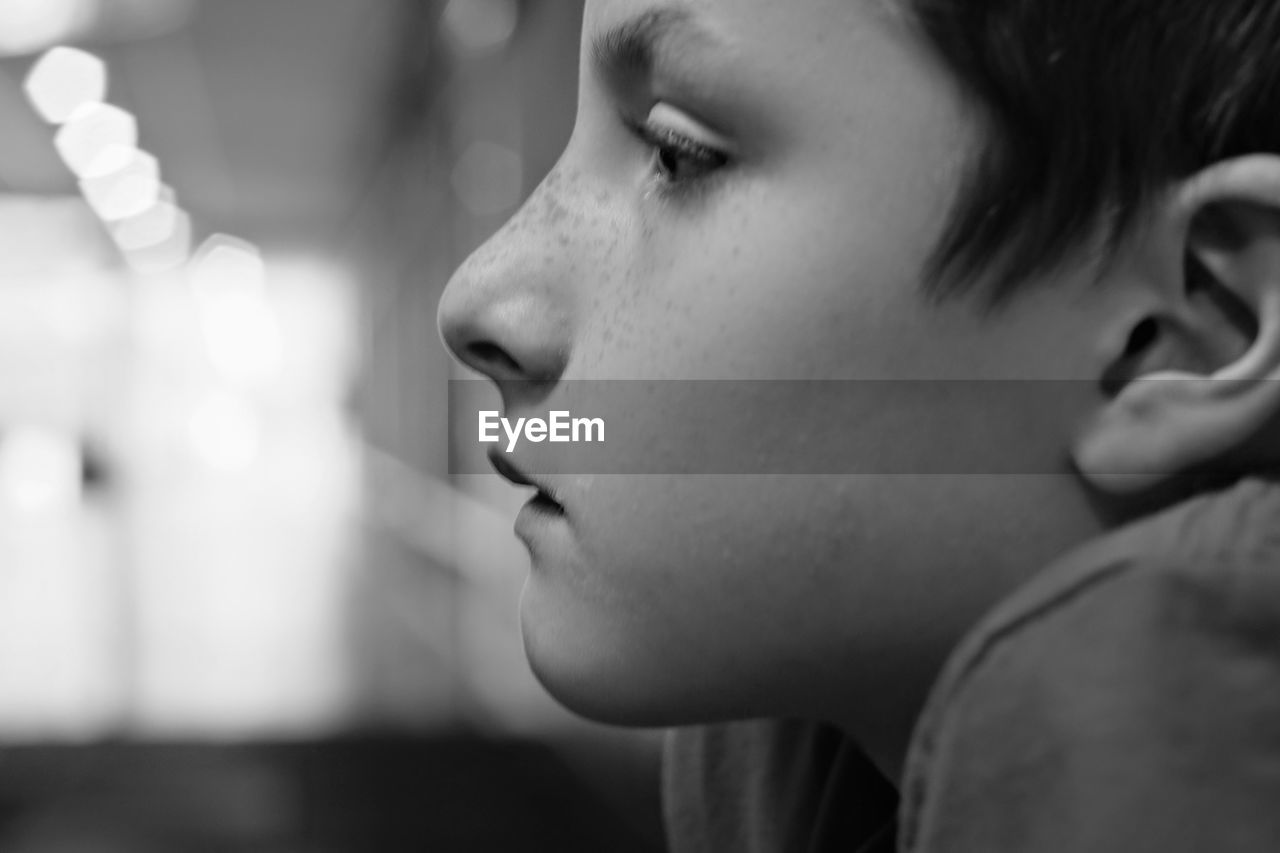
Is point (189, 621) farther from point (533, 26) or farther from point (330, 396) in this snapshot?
point (330, 396)

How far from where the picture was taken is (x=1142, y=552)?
0.32m

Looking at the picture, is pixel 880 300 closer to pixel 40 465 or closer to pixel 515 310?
pixel 515 310

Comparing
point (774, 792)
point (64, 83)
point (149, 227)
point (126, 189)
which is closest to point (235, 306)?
point (149, 227)

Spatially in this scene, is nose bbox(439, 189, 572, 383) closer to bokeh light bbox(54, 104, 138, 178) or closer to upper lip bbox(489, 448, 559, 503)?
upper lip bbox(489, 448, 559, 503)

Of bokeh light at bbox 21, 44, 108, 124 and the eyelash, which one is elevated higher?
the eyelash

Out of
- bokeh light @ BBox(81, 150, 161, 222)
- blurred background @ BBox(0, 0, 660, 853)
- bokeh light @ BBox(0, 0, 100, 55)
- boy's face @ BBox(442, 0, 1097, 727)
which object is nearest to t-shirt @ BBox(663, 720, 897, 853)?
boy's face @ BBox(442, 0, 1097, 727)

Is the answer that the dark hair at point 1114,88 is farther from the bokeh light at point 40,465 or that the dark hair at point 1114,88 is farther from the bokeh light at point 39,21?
the bokeh light at point 40,465

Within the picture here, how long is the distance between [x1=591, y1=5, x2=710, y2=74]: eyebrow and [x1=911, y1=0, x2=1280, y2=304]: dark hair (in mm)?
81

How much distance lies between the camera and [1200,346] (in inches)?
15.2

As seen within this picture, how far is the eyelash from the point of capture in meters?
0.42

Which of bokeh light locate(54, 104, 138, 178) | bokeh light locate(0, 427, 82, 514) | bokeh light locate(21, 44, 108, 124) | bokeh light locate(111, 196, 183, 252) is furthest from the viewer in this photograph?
bokeh light locate(111, 196, 183, 252)

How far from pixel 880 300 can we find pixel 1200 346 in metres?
0.11
